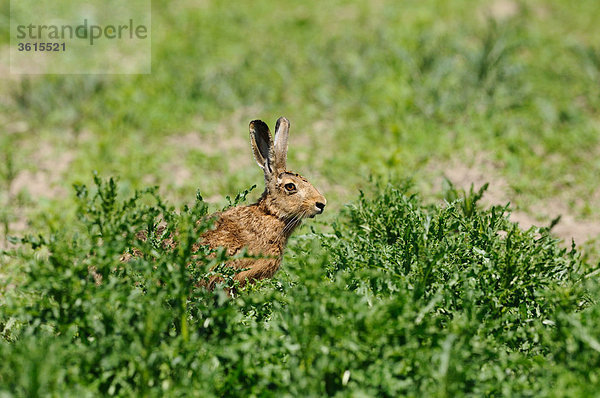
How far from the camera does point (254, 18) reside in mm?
10539

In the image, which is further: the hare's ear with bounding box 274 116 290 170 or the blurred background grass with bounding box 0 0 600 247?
the blurred background grass with bounding box 0 0 600 247

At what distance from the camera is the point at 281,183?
189 inches

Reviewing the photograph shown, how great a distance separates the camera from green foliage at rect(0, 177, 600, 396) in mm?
2938

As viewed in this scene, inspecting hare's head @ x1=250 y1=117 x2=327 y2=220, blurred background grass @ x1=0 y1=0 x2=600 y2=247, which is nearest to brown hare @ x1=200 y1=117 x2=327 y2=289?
hare's head @ x1=250 y1=117 x2=327 y2=220

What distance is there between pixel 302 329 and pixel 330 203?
3.30m

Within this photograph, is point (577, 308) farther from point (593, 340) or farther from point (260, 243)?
point (260, 243)

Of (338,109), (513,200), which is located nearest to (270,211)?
(513,200)

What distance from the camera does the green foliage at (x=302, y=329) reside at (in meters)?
2.94

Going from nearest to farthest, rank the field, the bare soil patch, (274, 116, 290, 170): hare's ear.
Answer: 1. the field
2. (274, 116, 290, 170): hare's ear
3. the bare soil patch

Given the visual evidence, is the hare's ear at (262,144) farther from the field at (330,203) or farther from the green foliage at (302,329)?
the green foliage at (302,329)

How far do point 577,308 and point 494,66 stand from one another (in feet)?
16.6

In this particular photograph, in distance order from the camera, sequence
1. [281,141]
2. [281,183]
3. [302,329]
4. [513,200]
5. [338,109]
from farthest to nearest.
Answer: [338,109], [513,200], [281,141], [281,183], [302,329]

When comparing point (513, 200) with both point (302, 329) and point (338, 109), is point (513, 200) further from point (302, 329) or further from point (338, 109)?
point (302, 329)

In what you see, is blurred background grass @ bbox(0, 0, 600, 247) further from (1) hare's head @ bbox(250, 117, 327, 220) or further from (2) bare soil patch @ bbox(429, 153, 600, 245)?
(1) hare's head @ bbox(250, 117, 327, 220)
